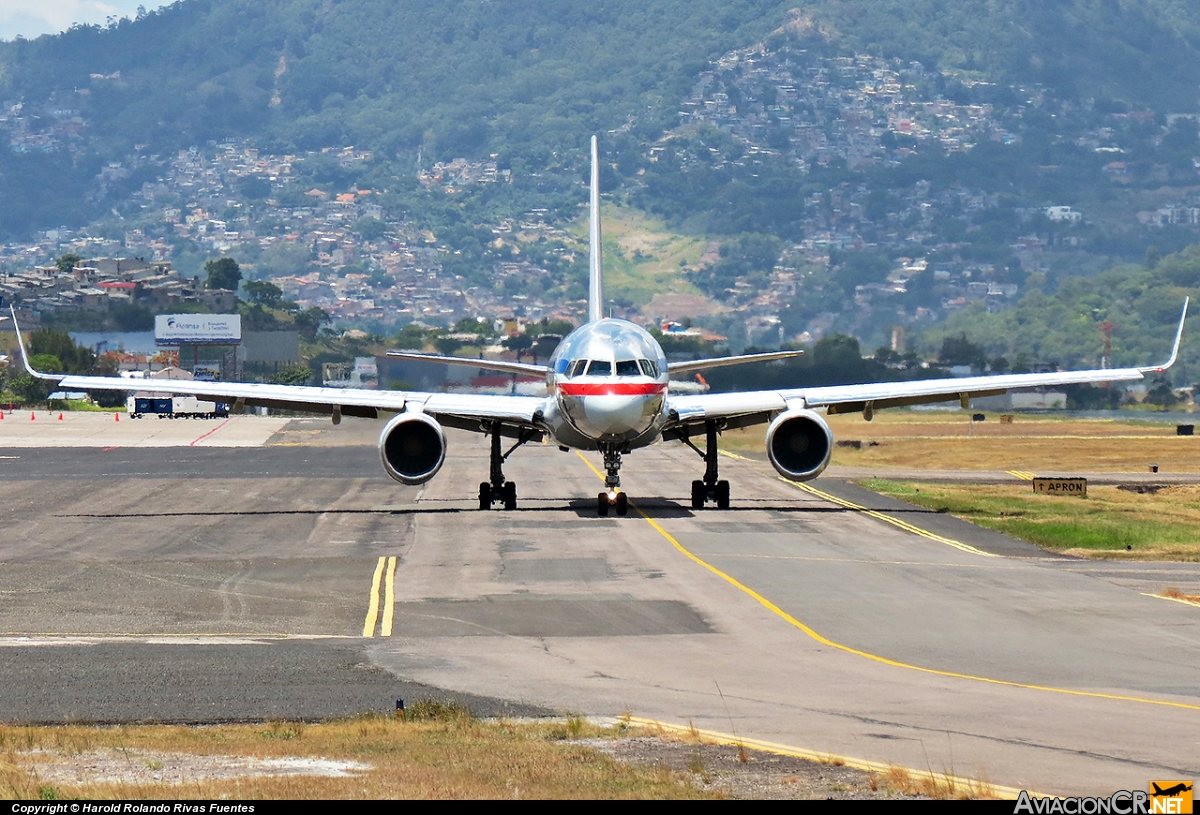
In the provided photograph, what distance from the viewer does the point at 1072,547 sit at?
39.9m

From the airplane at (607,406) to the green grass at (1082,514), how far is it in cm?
382

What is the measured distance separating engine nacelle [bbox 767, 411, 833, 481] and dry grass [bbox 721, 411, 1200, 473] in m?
30.0

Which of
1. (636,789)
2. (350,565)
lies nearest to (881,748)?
(636,789)

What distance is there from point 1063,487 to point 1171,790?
145 ft

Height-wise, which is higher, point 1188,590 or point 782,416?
point 782,416

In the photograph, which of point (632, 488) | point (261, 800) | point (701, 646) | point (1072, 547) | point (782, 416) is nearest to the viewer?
point (261, 800)

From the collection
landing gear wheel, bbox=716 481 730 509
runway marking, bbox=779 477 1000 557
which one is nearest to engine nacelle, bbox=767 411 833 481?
runway marking, bbox=779 477 1000 557

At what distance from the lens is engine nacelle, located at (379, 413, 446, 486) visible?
1735 inches

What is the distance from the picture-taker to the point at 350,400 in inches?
1800

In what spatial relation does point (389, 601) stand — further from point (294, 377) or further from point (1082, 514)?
point (294, 377)

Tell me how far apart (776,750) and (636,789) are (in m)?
2.61

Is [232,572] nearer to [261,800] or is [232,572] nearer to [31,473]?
[261,800]

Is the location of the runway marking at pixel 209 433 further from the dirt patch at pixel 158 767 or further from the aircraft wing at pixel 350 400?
the dirt patch at pixel 158 767

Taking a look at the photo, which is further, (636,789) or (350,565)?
(350,565)
